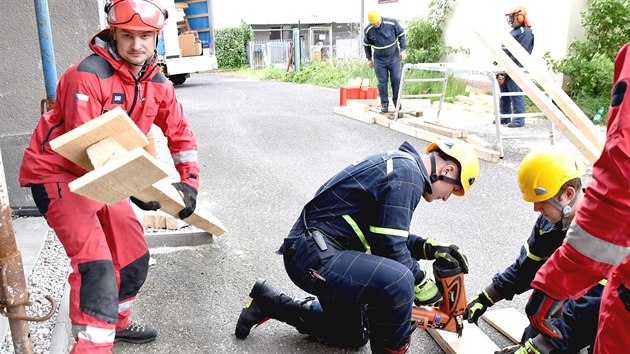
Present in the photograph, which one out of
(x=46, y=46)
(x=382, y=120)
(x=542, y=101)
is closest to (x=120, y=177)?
(x=46, y=46)

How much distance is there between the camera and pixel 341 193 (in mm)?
2787

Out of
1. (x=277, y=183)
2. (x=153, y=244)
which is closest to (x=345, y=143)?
(x=277, y=183)

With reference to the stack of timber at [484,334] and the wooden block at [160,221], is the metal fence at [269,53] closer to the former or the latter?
the wooden block at [160,221]

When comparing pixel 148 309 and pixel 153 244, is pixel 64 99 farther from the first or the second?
pixel 153 244

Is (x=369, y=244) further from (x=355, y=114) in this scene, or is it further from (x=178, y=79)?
(x=178, y=79)

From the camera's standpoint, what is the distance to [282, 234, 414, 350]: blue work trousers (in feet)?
8.61

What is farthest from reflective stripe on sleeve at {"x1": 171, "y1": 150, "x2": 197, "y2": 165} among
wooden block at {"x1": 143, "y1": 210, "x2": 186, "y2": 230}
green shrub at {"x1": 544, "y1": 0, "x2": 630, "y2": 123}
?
green shrub at {"x1": 544, "y1": 0, "x2": 630, "y2": 123}

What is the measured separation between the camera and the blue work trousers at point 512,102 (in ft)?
29.1

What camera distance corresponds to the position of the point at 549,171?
8.49 ft

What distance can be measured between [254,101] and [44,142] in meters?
11.1

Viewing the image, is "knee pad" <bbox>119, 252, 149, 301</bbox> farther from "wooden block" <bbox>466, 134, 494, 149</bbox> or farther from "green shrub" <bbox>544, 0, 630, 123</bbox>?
"green shrub" <bbox>544, 0, 630, 123</bbox>

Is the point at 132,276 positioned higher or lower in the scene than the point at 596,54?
lower

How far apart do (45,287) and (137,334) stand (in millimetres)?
799

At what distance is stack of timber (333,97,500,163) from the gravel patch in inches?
214
